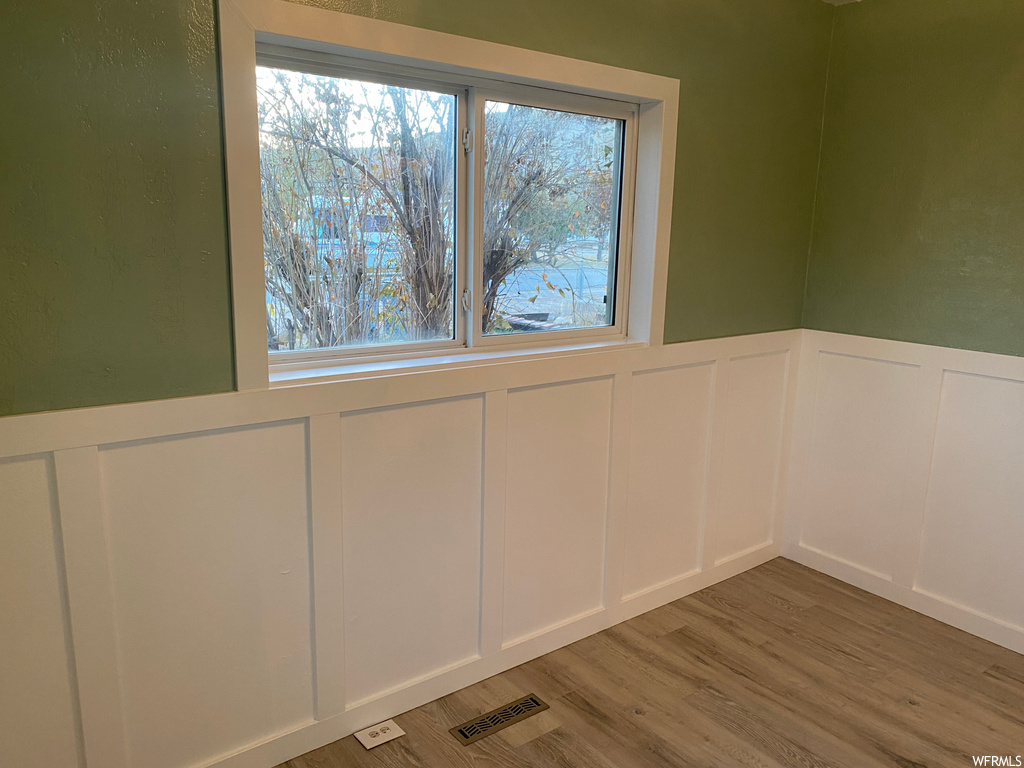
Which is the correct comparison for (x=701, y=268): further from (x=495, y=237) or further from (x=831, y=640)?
(x=831, y=640)

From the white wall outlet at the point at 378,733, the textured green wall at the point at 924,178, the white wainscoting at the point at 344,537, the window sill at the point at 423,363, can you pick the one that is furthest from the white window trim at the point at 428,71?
the white wall outlet at the point at 378,733

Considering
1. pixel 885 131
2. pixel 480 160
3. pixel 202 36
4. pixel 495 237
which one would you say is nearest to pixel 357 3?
pixel 202 36

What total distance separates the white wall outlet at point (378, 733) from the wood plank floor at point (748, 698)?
2cm

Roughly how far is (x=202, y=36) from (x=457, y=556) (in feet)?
5.10

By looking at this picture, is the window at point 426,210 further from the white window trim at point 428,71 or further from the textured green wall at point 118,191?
the textured green wall at point 118,191

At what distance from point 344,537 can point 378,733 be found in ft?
2.02

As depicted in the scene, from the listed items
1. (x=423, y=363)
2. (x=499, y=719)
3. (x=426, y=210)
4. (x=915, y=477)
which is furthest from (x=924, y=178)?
(x=499, y=719)

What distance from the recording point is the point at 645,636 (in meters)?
2.71

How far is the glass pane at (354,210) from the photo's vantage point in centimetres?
193

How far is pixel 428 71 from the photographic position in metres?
2.06

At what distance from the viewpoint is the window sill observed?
1951mm

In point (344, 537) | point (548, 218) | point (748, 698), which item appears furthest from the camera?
point (548, 218)

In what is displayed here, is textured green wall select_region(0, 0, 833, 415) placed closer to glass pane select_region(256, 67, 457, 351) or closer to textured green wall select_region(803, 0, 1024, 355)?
glass pane select_region(256, 67, 457, 351)

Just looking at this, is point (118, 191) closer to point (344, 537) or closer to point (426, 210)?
point (426, 210)
